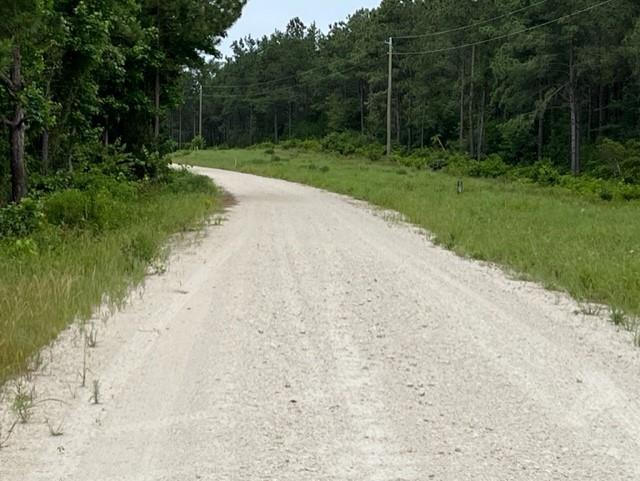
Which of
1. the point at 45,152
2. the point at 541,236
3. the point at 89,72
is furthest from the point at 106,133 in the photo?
the point at 541,236

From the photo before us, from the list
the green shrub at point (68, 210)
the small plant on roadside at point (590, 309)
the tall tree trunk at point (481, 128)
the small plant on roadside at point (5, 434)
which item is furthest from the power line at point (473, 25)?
the small plant on roadside at point (5, 434)

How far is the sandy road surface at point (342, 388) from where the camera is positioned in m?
4.00

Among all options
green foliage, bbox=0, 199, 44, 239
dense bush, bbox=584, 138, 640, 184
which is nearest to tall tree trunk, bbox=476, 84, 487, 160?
dense bush, bbox=584, 138, 640, 184

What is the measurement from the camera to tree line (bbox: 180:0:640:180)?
4556 centimetres

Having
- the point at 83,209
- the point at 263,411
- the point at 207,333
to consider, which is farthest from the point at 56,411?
the point at 83,209

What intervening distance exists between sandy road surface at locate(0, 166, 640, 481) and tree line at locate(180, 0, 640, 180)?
81.7 ft

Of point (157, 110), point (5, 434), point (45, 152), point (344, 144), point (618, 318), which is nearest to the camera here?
point (5, 434)

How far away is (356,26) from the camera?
93.2 metres

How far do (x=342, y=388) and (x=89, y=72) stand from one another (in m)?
15.1

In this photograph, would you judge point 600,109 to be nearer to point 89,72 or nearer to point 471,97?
point 471,97

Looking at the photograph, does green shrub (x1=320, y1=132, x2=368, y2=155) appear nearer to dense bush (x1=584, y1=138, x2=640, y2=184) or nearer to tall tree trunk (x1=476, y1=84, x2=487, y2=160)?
tall tree trunk (x1=476, y1=84, x2=487, y2=160)

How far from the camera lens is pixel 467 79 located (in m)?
60.8

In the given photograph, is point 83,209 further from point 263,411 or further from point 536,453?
point 536,453

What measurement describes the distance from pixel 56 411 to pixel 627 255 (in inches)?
356
